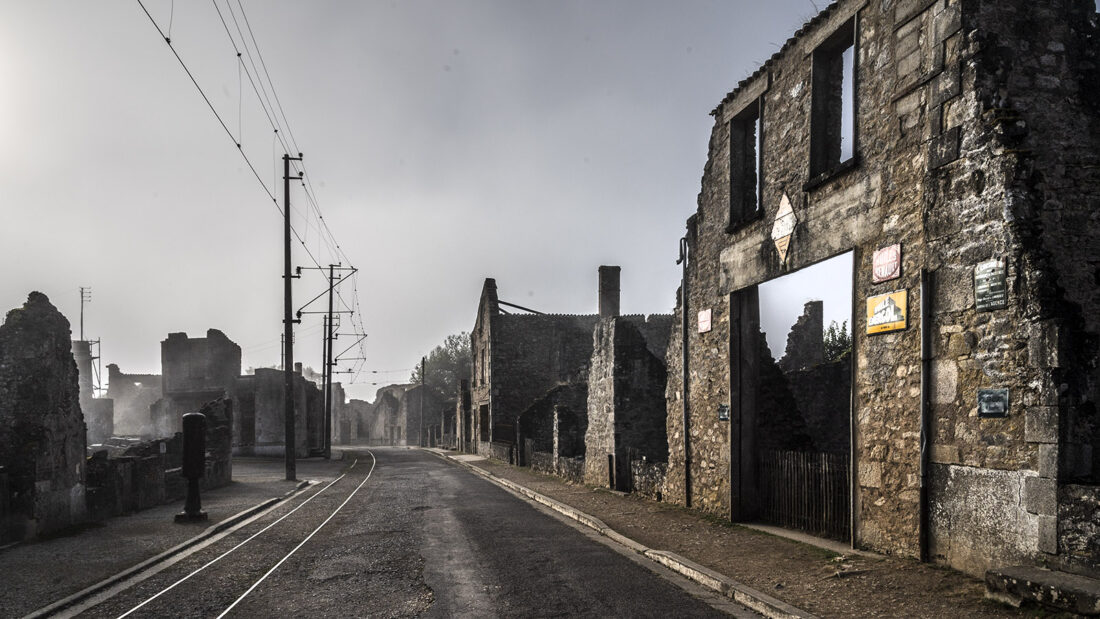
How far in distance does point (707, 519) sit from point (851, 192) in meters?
5.80

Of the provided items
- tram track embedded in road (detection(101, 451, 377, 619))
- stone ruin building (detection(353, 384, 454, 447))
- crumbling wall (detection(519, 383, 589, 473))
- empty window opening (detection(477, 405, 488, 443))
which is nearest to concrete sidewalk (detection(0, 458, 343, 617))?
tram track embedded in road (detection(101, 451, 377, 619))

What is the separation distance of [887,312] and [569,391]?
67.1 ft

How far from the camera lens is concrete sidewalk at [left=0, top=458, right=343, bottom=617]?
25.3 ft

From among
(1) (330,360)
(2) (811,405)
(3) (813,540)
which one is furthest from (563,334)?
(3) (813,540)

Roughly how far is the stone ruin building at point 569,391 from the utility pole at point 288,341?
799cm

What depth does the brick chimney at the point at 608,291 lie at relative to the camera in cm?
3262

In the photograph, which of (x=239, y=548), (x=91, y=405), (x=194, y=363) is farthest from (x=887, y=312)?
(x=91, y=405)

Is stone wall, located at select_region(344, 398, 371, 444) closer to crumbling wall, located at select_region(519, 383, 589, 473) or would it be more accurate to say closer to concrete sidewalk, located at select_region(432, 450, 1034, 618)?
crumbling wall, located at select_region(519, 383, 589, 473)

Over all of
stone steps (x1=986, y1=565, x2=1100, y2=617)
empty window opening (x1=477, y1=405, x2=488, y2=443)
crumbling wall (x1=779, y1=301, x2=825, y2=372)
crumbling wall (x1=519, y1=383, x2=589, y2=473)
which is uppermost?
crumbling wall (x1=779, y1=301, x2=825, y2=372)

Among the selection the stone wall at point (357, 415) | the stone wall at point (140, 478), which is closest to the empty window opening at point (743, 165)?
the stone wall at point (140, 478)

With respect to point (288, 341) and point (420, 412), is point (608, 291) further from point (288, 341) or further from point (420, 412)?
point (420, 412)

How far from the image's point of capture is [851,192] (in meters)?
9.34

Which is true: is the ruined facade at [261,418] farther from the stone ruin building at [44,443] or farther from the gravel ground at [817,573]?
the gravel ground at [817,573]

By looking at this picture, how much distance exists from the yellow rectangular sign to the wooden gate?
2125mm
